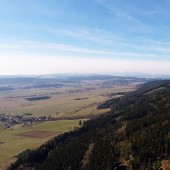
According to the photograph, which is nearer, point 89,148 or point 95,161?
point 95,161

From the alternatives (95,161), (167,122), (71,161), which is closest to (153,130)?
(167,122)

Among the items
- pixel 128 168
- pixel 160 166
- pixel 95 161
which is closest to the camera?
pixel 160 166

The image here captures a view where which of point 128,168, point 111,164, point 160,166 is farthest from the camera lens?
point 111,164

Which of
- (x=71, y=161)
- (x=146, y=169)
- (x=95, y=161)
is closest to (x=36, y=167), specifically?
(x=71, y=161)

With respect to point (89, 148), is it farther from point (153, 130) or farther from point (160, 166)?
point (160, 166)

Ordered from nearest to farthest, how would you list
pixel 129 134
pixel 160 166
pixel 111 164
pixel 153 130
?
pixel 160 166
pixel 111 164
pixel 153 130
pixel 129 134

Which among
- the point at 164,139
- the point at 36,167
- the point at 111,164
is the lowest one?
the point at 36,167

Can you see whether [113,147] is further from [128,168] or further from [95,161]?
[128,168]

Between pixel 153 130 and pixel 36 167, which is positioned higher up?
pixel 153 130

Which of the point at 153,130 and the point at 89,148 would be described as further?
the point at 89,148
